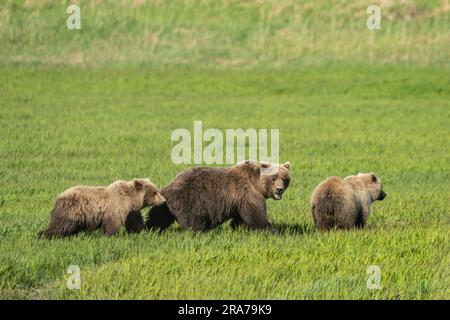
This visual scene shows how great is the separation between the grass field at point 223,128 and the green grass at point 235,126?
0.03 metres

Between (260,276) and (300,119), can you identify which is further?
(300,119)

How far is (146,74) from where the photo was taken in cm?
3306

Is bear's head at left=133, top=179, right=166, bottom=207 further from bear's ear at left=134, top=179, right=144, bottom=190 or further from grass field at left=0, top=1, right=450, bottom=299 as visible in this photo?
grass field at left=0, top=1, right=450, bottom=299

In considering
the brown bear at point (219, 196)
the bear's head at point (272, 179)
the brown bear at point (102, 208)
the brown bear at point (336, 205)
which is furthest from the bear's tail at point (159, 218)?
the brown bear at point (336, 205)

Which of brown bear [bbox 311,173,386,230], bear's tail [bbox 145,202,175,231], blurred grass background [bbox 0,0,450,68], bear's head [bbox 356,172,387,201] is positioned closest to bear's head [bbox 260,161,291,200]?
brown bear [bbox 311,173,386,230]

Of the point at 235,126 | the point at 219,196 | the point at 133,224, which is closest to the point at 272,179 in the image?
the point at 219,196

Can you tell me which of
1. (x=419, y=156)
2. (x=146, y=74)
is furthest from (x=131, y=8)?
(x=419, y=156)

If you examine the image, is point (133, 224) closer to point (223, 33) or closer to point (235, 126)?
point (235, 126)

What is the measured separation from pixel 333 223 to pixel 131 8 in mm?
28763

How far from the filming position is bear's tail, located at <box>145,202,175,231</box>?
10602 mm

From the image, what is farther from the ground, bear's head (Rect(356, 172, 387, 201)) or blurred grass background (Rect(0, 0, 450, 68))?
blurred grass background (Rect(0, 0, 450, 68))

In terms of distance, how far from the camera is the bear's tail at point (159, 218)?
10602 mm

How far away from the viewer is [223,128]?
23.8m
